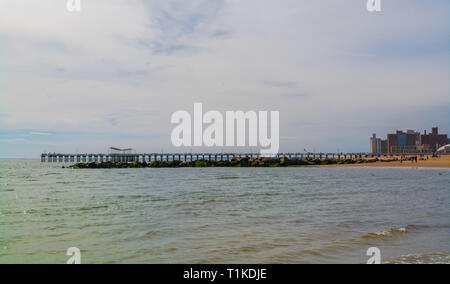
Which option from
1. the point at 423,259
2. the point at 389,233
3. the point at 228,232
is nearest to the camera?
the point at 423,259

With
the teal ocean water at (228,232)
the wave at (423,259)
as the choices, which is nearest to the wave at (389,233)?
the teal ocean water at (228,232)

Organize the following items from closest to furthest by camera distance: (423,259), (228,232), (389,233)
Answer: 1. (423,259)
2. (389,233)
3. (228,232)

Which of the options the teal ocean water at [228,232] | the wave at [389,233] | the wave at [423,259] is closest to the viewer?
the wave at [423,259]

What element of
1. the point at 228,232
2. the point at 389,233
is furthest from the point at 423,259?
the point at 228,232

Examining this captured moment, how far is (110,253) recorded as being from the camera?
916 centimetres

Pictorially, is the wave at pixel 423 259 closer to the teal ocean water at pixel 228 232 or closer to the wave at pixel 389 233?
the teal ocean water at pixel 228 232

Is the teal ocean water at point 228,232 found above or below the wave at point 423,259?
below

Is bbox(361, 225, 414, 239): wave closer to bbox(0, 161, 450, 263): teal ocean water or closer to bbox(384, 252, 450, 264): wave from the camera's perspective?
bbox(0, 161, 450, 263): teal ocean water

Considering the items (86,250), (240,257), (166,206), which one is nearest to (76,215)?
(166,206)

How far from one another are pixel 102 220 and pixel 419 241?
39.1 feet

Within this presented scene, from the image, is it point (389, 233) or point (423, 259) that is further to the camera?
point (389, 233)

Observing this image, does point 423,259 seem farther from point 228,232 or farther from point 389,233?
point 228,232
